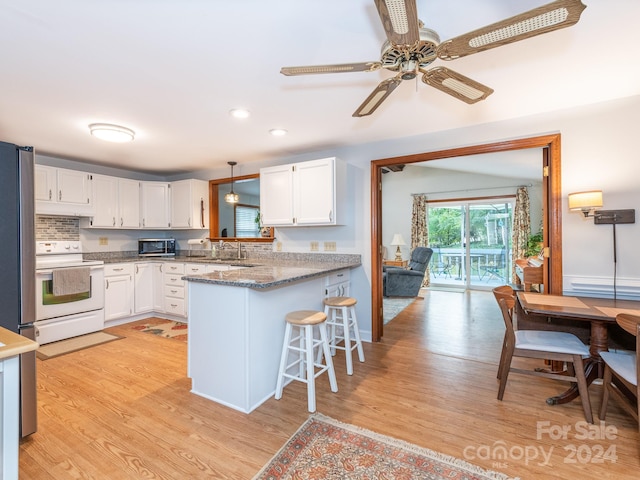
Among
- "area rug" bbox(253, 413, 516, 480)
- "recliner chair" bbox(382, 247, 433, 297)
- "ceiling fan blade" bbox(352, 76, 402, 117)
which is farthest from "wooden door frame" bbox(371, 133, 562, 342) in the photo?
"recliner chair" bbox(382, 247, 433, 297)

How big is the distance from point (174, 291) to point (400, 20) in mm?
4306

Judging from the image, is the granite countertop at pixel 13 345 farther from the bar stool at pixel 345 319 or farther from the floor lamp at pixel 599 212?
the floor lamp at pixel 599 212

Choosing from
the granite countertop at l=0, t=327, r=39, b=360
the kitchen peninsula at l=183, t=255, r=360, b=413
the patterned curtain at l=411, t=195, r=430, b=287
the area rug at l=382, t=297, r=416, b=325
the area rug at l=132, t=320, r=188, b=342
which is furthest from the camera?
the patterned curtain at l=411, t=195, r=430, b=287

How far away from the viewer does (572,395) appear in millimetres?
2195

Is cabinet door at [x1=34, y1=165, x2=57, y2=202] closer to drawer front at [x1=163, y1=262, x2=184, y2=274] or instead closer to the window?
drawer front at [x1=163, y1=262, x2=184, y2=274]

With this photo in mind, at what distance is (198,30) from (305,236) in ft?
8.92

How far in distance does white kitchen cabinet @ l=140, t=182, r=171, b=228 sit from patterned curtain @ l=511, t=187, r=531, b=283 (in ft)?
22.6

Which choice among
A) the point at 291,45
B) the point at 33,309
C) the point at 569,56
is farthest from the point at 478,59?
the point at 33,309

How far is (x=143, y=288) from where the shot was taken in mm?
4465

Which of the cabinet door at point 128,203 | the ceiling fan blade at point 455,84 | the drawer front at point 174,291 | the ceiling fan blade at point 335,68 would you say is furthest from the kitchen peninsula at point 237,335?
the cabinet door at point 128,203

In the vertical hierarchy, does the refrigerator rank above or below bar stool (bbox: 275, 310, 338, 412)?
above

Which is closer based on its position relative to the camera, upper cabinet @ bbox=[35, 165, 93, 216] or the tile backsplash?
upper cabinet @ bbox=[35, 165, 93, 216]

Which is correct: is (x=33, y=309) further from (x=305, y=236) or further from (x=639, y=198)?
(x=639, y=198)

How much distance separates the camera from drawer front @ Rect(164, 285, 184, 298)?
4316 millimetres
